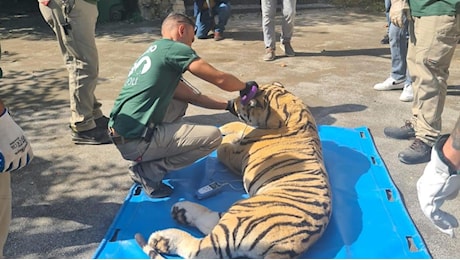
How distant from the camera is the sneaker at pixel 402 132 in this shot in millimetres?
4367

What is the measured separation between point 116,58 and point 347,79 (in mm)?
3392

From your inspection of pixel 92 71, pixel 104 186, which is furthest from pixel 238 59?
pixel 104 186

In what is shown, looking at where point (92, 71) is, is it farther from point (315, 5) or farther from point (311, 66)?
point (315, 5)

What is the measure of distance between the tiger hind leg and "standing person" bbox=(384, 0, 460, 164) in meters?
1.82

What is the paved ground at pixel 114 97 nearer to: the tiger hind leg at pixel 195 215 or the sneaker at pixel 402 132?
the sneaker at pixel 402 132

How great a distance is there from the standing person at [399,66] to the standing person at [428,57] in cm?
106

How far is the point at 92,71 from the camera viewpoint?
13.7ft

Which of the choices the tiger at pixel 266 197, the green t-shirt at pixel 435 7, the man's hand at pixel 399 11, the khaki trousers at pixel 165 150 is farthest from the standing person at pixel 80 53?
the green t-shirt at pixel 435 7

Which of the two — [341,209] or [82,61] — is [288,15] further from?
[341,209]

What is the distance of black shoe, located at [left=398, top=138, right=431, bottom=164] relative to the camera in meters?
3.91

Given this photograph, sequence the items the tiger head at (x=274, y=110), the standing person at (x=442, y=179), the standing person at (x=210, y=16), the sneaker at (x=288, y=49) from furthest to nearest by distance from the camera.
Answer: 1. the standing person at (x=210, y=16)
2. the sneaker at (x=288, y=49)
3. the tiger head at (x=274, y=110)
4. the standing person at (x=442, y=179)

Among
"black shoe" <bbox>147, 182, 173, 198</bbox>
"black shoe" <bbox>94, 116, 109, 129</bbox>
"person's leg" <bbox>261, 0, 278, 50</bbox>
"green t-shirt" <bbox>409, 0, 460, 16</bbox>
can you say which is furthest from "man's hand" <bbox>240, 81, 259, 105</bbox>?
"person's leg" <bbox>261, 0, 278, 50</bbox>

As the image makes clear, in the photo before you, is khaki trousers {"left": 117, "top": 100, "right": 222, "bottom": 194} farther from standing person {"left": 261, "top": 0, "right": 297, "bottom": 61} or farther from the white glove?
standing person {"left": 261, "top": 0, "right": 297, "bottom": 61}

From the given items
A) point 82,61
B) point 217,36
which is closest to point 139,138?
point 82,61
